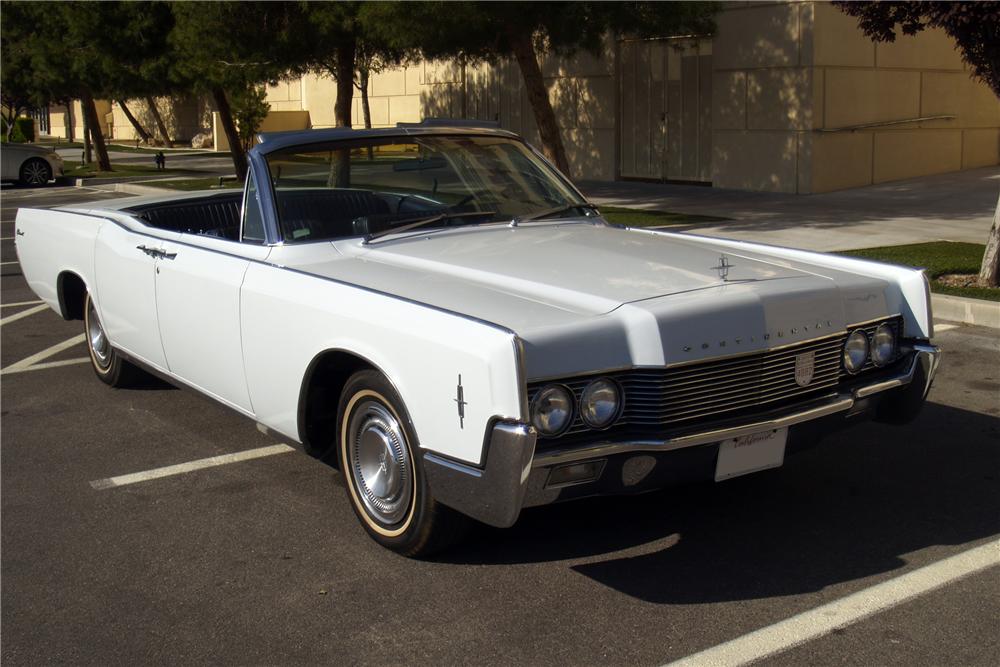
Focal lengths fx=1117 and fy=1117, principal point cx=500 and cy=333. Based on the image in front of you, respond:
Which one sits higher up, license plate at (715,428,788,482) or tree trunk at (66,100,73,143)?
tree trunk at (66,100,73,143)

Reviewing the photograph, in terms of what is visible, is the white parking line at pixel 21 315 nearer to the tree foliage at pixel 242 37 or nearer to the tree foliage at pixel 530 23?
the tree foliage at pixel 530 23

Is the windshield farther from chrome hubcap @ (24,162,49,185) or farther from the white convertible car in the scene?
chrome hubcap @ (24,162,49,185)

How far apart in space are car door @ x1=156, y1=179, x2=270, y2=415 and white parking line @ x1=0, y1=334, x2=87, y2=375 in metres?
2.56

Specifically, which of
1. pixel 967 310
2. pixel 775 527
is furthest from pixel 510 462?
pixel 967 310

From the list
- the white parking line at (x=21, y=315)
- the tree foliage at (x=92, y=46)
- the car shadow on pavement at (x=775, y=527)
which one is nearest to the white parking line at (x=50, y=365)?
the white parking line at (x=21, y=315)

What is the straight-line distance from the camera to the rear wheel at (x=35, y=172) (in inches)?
1029

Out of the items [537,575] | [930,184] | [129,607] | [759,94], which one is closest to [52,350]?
[129,607]

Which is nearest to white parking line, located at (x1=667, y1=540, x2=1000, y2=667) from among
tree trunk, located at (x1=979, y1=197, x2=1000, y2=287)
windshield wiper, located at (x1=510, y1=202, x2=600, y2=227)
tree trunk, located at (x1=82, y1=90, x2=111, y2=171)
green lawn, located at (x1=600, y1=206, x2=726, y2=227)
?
windshield wiper, located at (x1=510, y1=202, x2=600, y2=227)

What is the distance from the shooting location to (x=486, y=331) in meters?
3.59

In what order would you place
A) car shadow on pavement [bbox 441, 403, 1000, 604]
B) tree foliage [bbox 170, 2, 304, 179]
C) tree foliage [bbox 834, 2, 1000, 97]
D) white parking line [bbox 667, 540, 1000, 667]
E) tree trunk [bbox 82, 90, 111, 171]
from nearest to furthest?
white parking line [bbox 667, 540, 1000, 667]
car shadow on pavement [bbox 441, 403, 1000, 604]
tree foliage [bbox 834, 2, 1000, 97]
tree foliage [bbox 170, 2, 304, 179]
tree trunk [bbox 82, 90, 111, 171]

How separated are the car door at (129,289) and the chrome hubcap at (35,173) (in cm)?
2177

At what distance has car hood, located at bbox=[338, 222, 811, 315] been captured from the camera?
13.7 feet

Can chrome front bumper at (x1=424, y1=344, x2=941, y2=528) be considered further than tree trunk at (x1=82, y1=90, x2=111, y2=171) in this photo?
No

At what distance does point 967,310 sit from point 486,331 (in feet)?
20.5
